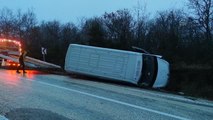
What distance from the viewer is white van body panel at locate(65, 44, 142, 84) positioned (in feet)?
77.3

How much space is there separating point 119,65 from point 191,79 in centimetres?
1251

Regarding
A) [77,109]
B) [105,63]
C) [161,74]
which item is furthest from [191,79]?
[77,109]

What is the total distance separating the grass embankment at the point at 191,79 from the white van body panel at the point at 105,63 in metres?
8.20

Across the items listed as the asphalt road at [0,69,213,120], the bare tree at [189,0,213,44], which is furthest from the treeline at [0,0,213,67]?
the asphalt road at [0,69,213,120]

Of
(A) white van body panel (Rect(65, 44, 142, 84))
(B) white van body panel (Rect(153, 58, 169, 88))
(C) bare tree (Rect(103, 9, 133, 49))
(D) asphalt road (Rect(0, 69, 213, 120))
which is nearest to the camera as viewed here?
(D) asphalt road (Rect(0, 69, 213, 120))

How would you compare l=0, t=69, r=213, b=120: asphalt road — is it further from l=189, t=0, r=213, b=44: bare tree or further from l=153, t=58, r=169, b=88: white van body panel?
l=189, t=0, r=213, b=44: bare tree

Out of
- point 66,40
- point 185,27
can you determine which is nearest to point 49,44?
point 66,40

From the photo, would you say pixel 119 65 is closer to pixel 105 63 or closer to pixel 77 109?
pixel 105 63

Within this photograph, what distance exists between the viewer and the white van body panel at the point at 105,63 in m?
23.6

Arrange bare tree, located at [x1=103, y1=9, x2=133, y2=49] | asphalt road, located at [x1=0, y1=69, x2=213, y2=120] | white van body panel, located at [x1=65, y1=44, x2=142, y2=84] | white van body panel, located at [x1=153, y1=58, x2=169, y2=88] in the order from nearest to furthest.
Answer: asphalt road, located at [x1=0, y1=69, x2=213, y2=120]
white van body panel, located at [x1=65, y1=44, x2=142, y2=84]
white van body panel, located at [x1=153, y1=58, x2=169, y2=88]
bare tree, located at [x1=103, y1=9, x2=133, y2=49]

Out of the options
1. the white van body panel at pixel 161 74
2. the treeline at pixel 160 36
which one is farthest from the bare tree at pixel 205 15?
the white van body panel at pixel 161 74

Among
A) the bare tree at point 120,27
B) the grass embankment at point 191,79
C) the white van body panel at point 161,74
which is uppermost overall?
the bare tree at point 120,27

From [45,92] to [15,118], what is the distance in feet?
20.3

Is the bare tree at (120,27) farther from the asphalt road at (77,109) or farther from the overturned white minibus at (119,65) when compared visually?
the asphalt road at (77,109)
